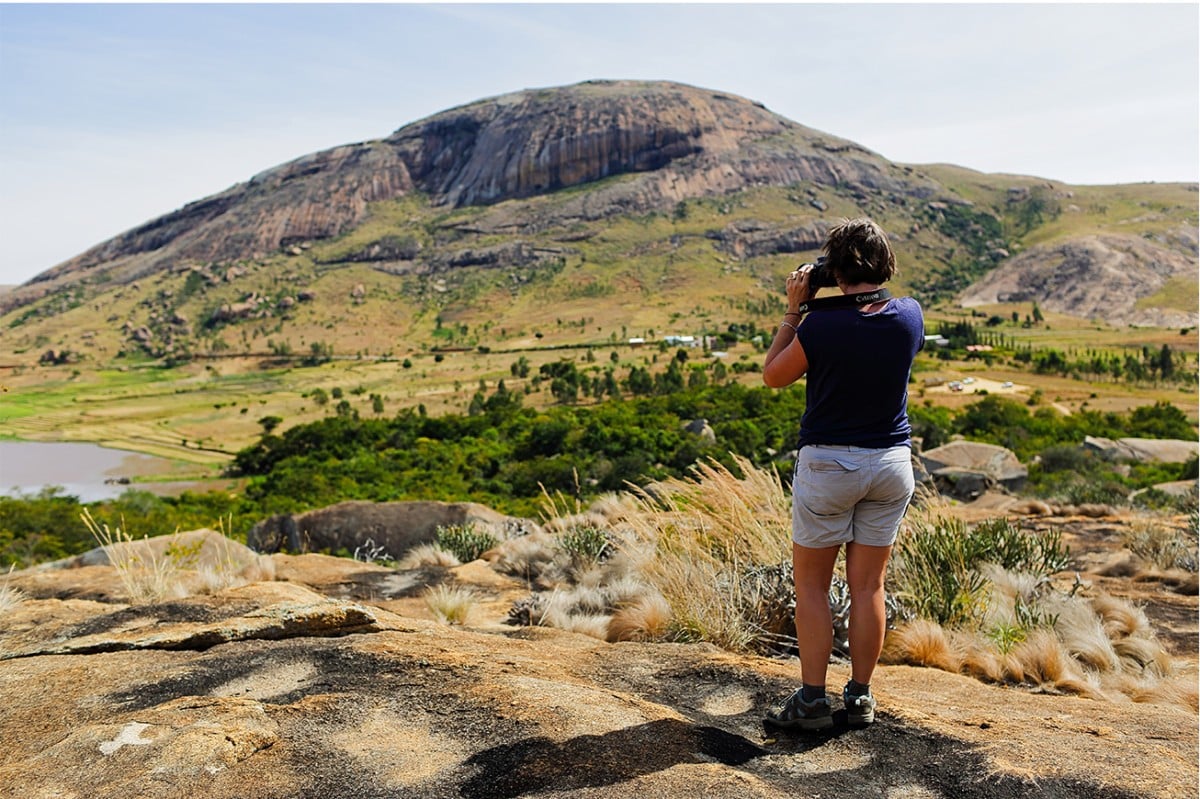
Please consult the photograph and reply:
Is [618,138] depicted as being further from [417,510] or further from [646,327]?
[417,510]

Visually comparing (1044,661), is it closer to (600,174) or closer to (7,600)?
(7,600)

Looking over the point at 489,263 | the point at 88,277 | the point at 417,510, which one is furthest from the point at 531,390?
the point at 88,277

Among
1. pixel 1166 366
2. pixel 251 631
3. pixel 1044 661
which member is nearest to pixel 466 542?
pixel 251 631

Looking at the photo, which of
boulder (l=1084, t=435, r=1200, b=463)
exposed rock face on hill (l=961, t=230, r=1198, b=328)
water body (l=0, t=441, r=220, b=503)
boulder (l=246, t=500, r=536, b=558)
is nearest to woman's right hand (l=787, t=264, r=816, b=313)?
boulder (l=246, t=500, r=536, b=558)

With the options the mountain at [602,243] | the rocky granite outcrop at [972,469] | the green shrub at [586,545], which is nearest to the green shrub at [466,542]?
the green shrub at [586,545]

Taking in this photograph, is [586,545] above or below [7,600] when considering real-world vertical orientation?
below

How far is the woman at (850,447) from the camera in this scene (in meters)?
3.42

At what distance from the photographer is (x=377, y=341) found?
124625 millimetres

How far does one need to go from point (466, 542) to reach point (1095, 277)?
143 metres

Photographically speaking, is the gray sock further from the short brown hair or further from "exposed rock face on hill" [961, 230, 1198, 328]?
"exposed rock face on hill" [961, 230, 1198, 328]

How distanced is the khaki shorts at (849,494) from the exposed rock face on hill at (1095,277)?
13349cm

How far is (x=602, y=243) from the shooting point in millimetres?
155750

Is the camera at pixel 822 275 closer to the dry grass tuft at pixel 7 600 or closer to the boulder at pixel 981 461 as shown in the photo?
the dry grass tuft at pixel 7 600

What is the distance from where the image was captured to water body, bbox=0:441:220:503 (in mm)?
24203
